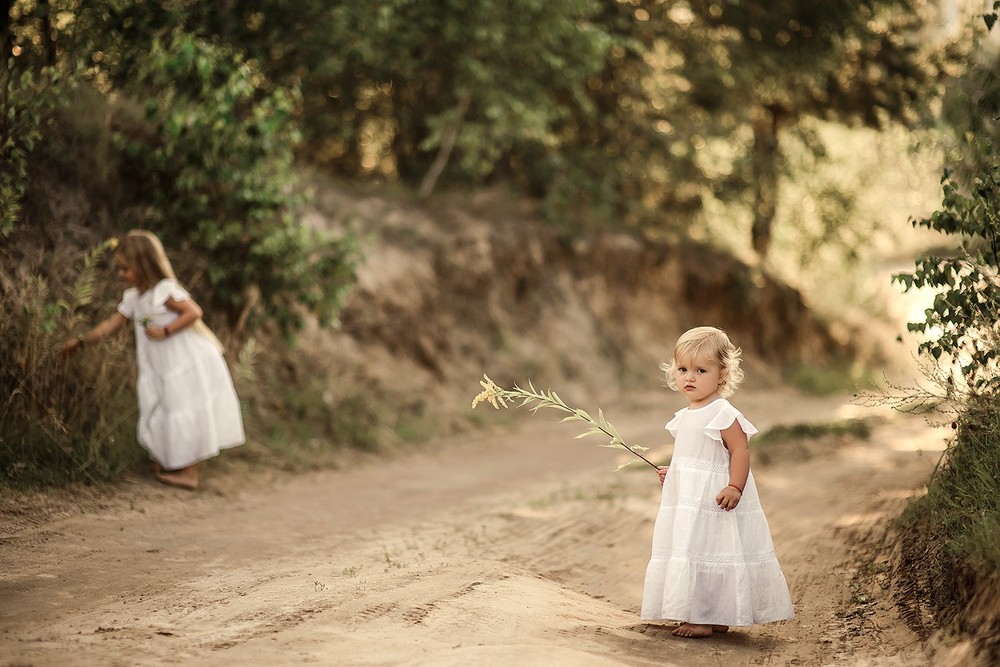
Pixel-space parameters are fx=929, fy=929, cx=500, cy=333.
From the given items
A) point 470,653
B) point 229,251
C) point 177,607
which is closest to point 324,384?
point 229,251

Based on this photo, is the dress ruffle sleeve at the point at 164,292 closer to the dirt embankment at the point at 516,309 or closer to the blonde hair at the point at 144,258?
the blonde hair at the point at 144,258

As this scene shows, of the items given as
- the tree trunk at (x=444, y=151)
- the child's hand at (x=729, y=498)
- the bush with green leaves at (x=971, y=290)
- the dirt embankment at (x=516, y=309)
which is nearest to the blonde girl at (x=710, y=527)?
the child's hand at (x=729, y=498)

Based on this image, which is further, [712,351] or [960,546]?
[712,351]

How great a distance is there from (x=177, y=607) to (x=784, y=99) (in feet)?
54.0

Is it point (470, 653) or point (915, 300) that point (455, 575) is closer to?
point (470, 653)

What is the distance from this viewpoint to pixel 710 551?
4652 mm

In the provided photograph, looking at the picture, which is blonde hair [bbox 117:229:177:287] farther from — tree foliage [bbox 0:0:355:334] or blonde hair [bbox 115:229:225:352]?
tree foliage [bbox 0:0:355:334]

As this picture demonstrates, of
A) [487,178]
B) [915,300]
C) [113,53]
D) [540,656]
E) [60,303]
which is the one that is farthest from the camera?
[915,300]

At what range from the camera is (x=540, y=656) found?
3906mm

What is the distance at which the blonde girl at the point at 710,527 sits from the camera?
15.1ft

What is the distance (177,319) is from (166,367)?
404 mm

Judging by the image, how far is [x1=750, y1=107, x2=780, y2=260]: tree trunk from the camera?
17.8 meters

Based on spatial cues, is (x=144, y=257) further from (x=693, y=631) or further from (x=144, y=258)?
(x=693, y=631)

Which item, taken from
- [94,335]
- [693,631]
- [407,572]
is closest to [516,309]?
[94,335]
